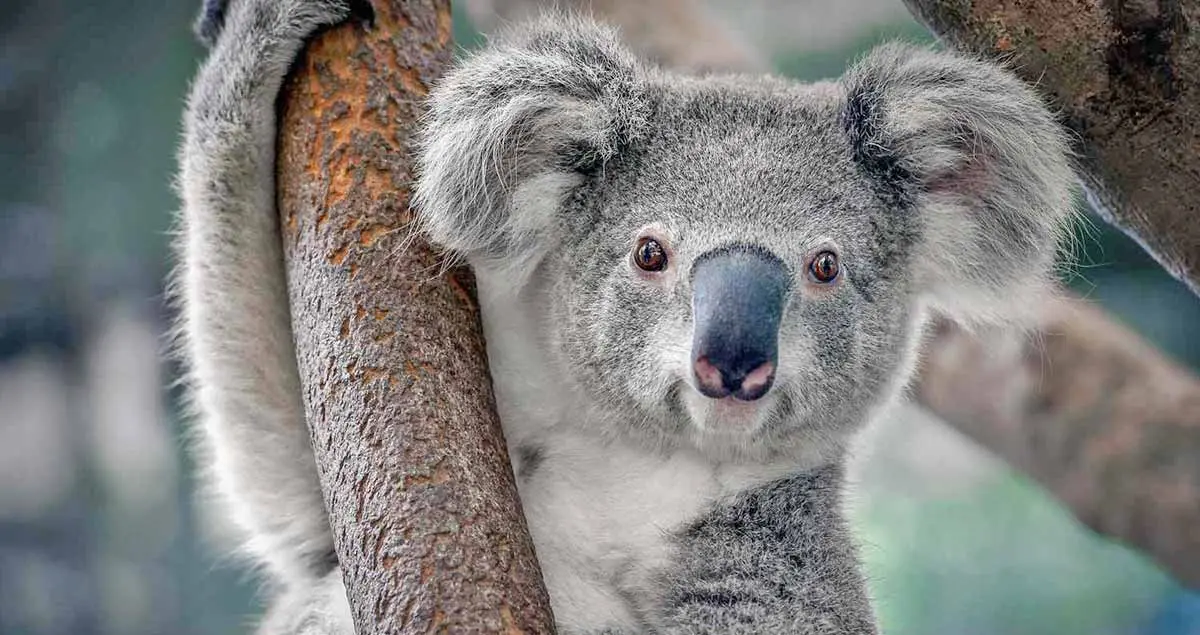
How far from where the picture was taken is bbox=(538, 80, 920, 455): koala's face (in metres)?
1.91

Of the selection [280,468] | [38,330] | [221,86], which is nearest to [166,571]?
[38,330]

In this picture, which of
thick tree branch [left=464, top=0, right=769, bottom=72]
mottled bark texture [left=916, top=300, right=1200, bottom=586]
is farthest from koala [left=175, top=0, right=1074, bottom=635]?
thick tree branch [left=464, top=0, right=769, bottom=72]

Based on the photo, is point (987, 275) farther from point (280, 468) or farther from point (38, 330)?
point (38, 330)

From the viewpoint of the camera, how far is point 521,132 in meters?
2.17

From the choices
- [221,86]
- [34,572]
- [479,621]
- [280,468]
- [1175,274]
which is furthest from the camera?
[34,572]

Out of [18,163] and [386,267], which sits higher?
[18,163]

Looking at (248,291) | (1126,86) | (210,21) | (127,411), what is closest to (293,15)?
(210,21)

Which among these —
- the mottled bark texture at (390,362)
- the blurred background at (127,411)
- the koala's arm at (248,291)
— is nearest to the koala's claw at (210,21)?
the koala's arm at (248,291)

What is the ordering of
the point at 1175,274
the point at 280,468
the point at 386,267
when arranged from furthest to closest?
1. the point at 280,468
2. the point at 1175,274
3. the point at 386,267

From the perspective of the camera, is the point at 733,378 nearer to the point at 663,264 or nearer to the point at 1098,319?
the point at 663,264

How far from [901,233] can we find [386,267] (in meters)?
0.93

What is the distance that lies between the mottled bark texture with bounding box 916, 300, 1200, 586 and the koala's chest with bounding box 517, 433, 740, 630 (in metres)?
1.28

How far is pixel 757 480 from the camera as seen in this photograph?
2154 mm

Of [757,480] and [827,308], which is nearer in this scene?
[827,308]
